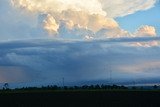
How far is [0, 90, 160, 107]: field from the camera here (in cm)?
6072

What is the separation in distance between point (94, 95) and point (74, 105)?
3.85 m

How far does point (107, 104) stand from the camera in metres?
60.7

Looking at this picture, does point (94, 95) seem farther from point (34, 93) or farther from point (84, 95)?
point (34, 93)

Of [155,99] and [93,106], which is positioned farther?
[155,99]

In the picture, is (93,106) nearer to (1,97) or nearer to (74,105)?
(74,105)

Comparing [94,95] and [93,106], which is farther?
[94,95]

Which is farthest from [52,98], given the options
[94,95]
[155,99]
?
[155,99]

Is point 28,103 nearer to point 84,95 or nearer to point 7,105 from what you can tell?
point 7,105

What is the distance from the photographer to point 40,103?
201 ft

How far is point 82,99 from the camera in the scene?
62.9m

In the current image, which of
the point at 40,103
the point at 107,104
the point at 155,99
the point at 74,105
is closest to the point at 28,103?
the point at 40,103

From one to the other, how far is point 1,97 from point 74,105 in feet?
28.9

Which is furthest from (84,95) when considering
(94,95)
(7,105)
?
(7,105)

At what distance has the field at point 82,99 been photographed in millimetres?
60719
